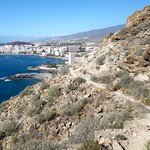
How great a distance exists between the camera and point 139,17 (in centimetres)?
2245

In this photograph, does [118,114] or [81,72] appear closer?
[118,114]

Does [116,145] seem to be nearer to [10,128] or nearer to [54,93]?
[10,128]

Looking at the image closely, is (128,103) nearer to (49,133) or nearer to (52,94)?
(49,133)

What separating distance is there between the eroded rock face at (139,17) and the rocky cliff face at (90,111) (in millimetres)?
4003

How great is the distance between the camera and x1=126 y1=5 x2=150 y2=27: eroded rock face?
21.9 m

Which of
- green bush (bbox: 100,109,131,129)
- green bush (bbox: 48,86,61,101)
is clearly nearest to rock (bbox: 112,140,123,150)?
green bush (bbox: 100,109,131,129)

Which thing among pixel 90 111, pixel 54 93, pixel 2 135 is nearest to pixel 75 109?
pixel 90 111

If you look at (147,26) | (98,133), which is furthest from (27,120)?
(147,26)

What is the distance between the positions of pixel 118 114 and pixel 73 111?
8.94ft

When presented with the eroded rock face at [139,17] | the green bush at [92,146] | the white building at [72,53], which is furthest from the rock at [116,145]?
the white building at [72,53]

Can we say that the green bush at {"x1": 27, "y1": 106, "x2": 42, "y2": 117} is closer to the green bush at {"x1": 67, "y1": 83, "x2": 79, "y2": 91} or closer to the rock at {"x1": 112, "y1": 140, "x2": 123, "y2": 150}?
the green bush at {"x1": 67, "y1": 83, "x2": 79, "y2": 91}

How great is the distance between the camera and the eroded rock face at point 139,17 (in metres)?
21.9

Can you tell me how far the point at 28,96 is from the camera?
55.4 ft

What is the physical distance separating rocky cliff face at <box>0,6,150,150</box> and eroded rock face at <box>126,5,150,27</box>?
4.00 m
